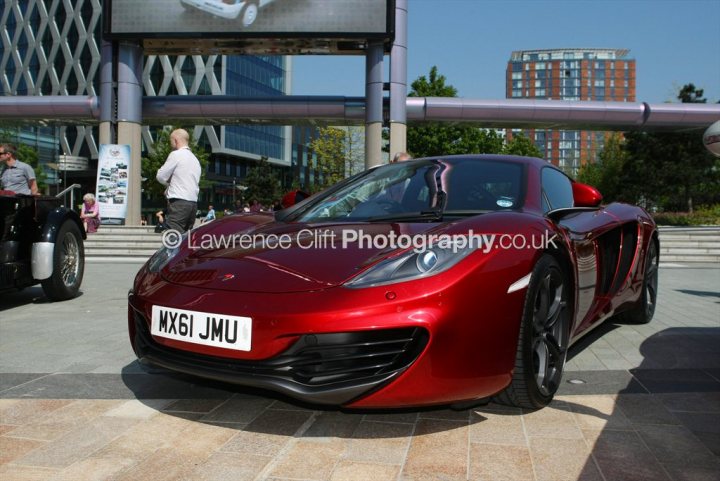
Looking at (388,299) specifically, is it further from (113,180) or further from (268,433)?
(113,180)

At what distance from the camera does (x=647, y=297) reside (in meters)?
4.79

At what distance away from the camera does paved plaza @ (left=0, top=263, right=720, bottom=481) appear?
2082 millimetres

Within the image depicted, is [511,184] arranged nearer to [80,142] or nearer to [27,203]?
[27,203]

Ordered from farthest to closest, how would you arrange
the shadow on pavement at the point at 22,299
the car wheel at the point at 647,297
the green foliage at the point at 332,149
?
the green foliage at the point at 332,149
the shadow on pavement at the point at 22,299
the car wheel at the point at 647,297

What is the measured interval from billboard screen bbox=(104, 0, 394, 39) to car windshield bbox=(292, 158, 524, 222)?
16.6m

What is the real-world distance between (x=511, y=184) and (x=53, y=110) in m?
20.8

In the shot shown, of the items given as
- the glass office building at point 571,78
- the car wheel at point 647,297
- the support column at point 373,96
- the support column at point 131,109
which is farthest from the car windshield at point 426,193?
the glass office building at point 571,78

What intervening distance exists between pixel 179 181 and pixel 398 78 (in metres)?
14.8

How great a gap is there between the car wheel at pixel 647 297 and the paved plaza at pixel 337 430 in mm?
985

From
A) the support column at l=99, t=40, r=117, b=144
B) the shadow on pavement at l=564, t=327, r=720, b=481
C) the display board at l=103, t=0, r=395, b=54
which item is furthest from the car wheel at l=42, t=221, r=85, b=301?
the display board at l=103, t=0, r=395, b=54

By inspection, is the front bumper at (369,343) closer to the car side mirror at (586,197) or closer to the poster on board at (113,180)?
the car side mirror at (586,197)

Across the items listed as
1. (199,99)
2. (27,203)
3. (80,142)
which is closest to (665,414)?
(27,203)

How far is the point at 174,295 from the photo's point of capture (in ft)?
7.98

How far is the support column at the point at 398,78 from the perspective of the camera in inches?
782
